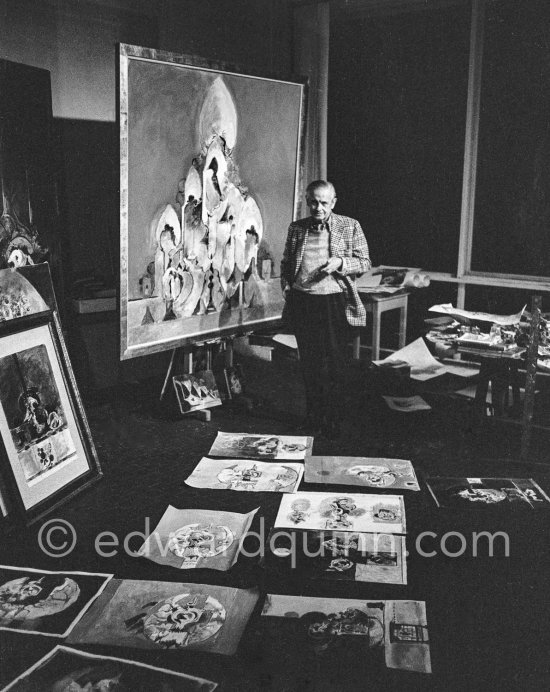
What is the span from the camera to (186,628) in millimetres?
1977

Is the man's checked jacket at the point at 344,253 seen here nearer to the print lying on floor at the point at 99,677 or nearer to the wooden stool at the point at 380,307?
the wooden stool at the point at 380,307

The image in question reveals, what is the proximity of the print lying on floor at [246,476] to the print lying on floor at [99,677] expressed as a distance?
3.61 ft

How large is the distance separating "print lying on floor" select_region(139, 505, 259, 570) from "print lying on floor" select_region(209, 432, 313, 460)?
0.55 meters

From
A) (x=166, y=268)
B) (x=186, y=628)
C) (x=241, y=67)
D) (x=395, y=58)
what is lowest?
(x=186, y=628)

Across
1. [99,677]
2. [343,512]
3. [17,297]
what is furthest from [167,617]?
[17,297]

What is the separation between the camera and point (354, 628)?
198 cm

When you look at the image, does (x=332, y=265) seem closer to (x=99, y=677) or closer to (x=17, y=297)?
(x=17, y=297)

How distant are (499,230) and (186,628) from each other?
3.32 metres

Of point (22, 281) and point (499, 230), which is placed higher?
point (499, 230)

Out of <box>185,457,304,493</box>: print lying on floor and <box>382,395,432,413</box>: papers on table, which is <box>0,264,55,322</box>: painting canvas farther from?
<box>382,395,432,413</box>: papers on table

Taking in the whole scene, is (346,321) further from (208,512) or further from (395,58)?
(395,58)

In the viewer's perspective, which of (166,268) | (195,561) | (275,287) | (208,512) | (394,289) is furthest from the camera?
(394,289)

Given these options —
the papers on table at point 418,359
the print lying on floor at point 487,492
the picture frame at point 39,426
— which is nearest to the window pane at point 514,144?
the papers on table at point 418,359

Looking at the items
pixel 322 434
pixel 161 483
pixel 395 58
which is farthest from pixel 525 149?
pixel 161 483
